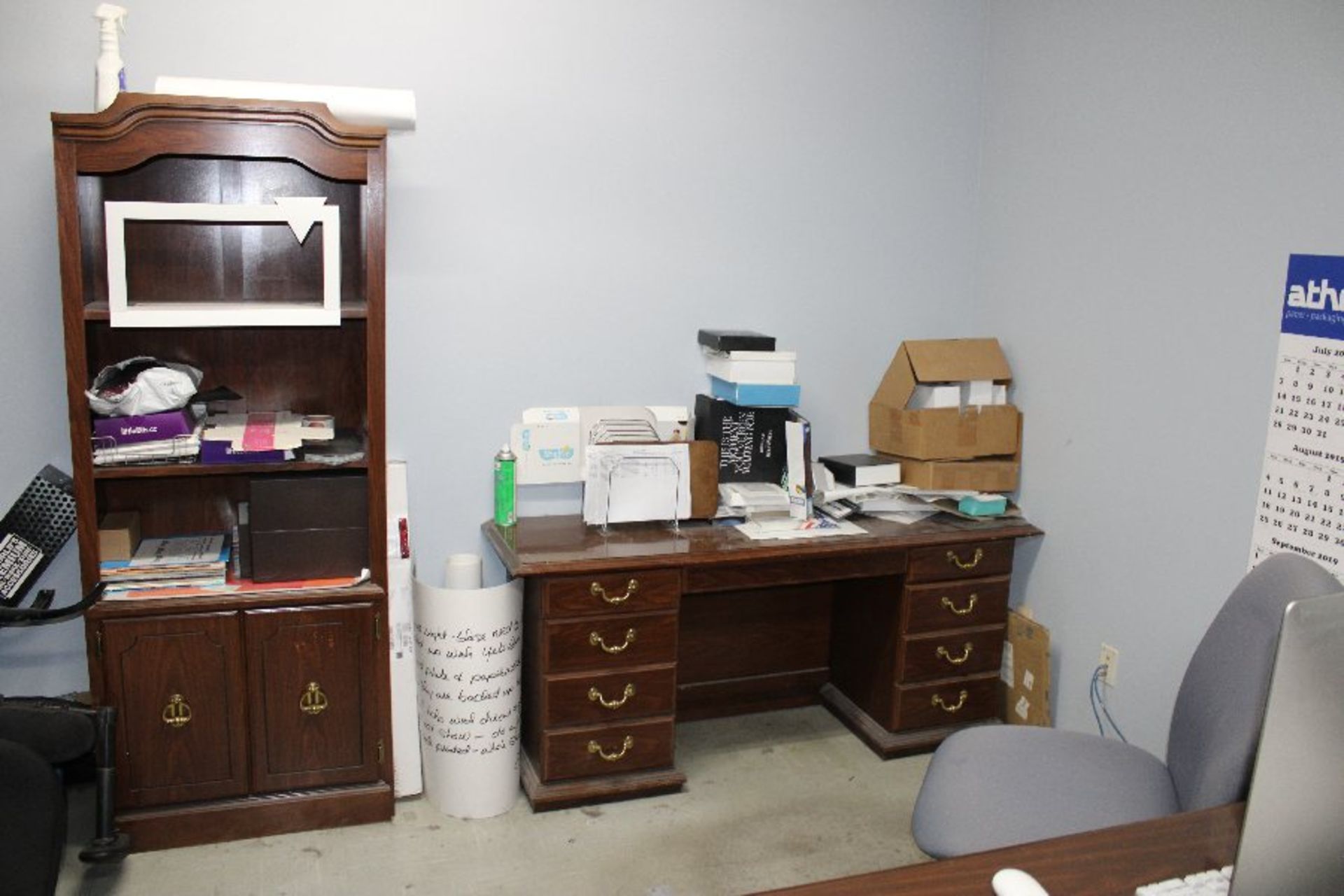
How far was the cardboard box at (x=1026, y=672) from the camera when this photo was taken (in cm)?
312

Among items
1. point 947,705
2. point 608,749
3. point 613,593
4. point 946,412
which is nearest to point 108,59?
point 613,593

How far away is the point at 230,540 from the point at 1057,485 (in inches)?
92.7

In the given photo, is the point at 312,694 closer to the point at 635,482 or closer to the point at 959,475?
the point at 635,482

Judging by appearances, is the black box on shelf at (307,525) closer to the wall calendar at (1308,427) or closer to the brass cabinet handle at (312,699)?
the brass cabinet handle at (312,699)

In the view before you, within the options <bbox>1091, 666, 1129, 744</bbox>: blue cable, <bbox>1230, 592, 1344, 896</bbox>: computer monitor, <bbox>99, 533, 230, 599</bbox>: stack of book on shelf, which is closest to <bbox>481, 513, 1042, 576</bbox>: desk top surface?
<bbox>1091, 666, 1129, 744</bbox>: blue cable

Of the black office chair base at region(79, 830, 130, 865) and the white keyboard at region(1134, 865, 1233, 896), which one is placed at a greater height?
the white keyboard at region(1134, 865, 1233, 896)

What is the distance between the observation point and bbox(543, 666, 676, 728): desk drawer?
271cm

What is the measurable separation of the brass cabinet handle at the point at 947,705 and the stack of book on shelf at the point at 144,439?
7.08 feet

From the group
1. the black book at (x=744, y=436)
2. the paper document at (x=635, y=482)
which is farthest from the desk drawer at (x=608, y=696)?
the black book at (x=744, y=436)

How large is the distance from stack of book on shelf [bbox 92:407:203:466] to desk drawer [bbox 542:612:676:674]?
3.19ft

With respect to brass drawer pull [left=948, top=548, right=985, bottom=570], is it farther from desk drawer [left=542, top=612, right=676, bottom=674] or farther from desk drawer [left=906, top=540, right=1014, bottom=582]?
desk drawer [left=542, top=612, right=676, bottom=674]

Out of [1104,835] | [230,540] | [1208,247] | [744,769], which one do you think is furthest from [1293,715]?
[230,540]

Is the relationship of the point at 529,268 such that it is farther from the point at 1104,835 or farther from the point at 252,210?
the point at 1104,835

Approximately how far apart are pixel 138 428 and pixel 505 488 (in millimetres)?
929
